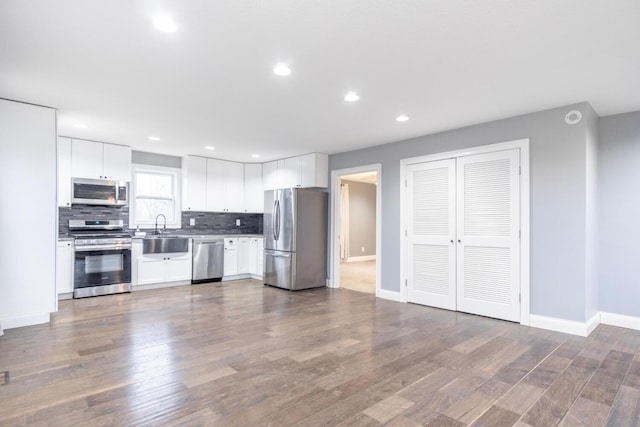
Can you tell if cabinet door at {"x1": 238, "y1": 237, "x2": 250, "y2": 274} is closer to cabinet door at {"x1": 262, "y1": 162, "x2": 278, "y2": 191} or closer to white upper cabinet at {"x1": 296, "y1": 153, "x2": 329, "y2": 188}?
cabinet door at {"x1": 262, "y1": 162, "x2": 278, "y2": 191}

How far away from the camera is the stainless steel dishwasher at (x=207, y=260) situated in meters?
6.48

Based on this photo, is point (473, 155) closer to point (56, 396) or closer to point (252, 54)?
point (252, 54)

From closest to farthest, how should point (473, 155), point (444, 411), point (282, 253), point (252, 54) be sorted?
point (444, 411), point (252, 54), point (473, 155), point (282, 253)

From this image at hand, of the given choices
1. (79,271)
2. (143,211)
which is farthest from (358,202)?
(79,271)

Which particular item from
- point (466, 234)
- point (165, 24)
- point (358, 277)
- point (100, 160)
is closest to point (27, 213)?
point (100, 160)

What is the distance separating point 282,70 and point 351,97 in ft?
2.92

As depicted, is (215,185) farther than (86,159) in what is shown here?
Yes

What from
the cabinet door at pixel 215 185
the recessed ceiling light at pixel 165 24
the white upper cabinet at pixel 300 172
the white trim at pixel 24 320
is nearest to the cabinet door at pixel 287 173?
the white upper cabinet at pixel 300 172

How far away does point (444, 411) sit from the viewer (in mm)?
2172

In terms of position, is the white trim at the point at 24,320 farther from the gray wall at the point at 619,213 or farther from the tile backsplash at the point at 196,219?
the gray wall at the point at 619,213

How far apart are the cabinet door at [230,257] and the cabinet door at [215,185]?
74 cm

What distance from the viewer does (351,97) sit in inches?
139

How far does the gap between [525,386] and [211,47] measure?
3.32 m

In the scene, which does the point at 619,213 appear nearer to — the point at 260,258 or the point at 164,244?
the point at 260,258
